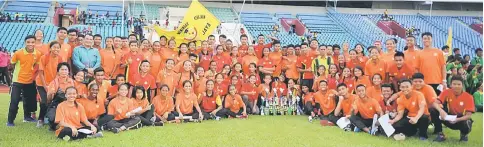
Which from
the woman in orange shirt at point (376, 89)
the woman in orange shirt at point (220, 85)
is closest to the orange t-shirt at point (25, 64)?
the woman in orange shirt at point (220, 85)

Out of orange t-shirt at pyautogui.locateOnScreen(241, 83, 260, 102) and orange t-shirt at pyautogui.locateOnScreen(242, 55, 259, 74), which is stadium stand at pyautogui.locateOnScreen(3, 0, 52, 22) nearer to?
orange t-shirt at pyautogui.locateOnScreen(242, 55, 259, 74)

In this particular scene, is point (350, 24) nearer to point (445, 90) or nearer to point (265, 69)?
point (265, 69)

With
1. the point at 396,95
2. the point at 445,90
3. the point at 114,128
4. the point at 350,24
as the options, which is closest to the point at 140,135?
the point at 114,128

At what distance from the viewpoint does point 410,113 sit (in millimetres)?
6160

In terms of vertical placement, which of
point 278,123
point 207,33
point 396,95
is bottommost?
point 278,123

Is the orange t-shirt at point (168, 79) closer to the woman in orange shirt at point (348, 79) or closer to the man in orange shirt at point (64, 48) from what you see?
the man in orange shirt at point (64, 48)

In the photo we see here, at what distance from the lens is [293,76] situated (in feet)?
30.6

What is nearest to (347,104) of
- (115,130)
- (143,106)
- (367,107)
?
(367,107)

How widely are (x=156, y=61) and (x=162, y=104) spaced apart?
1.00 meters

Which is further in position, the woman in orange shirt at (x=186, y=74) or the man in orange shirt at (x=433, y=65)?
the woman in orange shirt at (x=186, y=74)

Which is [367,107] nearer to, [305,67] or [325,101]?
[325,101]

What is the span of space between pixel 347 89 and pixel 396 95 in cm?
110

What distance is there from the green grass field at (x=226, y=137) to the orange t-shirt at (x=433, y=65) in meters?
0.86

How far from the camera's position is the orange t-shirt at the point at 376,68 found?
24.0 feet
